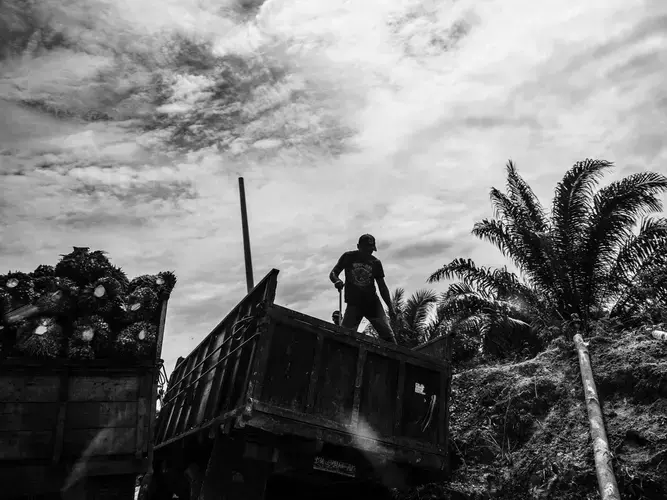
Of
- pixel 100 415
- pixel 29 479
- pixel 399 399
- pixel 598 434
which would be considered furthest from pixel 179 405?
pixel 598 434

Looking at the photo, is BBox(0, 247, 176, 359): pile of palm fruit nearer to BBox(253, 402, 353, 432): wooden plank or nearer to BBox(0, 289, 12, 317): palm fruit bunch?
BBox(0, 289, 12, 317): palm fruit bunch

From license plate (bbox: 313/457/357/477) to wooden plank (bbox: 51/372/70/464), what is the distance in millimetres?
2480

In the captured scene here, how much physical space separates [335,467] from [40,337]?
10.8ft

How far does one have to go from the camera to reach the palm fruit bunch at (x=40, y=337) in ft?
18.2

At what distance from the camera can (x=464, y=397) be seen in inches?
387

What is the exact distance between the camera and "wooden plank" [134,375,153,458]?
18.2 feet

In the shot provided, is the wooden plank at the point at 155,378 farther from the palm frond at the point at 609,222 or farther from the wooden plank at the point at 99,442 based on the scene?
the palm frond at the point at 609,222

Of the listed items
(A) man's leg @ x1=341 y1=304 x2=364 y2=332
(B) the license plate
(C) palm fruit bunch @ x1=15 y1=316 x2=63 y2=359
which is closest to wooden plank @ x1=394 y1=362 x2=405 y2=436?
(B) the license plate

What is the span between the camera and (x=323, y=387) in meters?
5.59

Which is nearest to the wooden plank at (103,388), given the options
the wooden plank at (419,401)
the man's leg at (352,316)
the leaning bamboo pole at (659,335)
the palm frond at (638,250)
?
the man's leg at (352,316)

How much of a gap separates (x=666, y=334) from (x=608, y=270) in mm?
4965

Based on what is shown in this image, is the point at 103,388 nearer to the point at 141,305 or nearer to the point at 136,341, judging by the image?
the point at 136,341

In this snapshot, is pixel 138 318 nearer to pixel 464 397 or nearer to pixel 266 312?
pixel 266 312

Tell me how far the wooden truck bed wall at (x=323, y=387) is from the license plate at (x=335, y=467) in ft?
1.29
